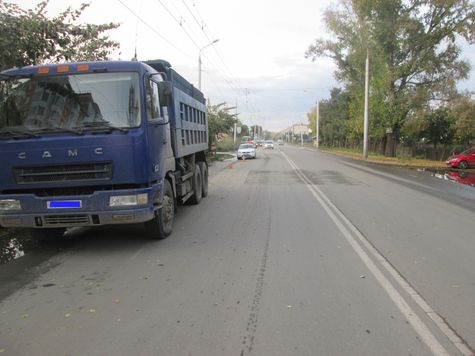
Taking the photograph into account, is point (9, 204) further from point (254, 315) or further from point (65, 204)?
point (254, 315)

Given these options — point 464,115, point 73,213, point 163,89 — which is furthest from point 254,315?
point 464,115

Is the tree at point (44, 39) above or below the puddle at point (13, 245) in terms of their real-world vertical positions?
above

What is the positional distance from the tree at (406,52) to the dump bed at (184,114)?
28022 millimetres

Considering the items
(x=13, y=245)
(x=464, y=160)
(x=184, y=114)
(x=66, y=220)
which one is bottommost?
(x=464, y=160)

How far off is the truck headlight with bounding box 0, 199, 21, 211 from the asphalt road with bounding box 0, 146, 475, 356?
81 centimetres

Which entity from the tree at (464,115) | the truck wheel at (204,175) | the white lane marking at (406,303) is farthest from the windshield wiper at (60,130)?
the tree at (464,115)

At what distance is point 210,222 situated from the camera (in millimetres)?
9766

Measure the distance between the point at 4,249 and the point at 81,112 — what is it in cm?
286

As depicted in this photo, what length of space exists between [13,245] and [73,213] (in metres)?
2.12

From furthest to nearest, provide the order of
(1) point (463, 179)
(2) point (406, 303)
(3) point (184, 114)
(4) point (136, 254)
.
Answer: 1. (1) point (463, 179)
2. (3) point (184, 114)
3. (4) point (136, 254)
4. (2) point (406, 303)

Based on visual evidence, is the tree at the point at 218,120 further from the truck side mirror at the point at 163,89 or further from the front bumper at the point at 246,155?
the truck side mirror at the point at 163,89

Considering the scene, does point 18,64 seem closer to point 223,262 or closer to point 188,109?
point 188,109

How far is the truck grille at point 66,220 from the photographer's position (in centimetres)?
→ 688

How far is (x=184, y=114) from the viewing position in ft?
35.2
